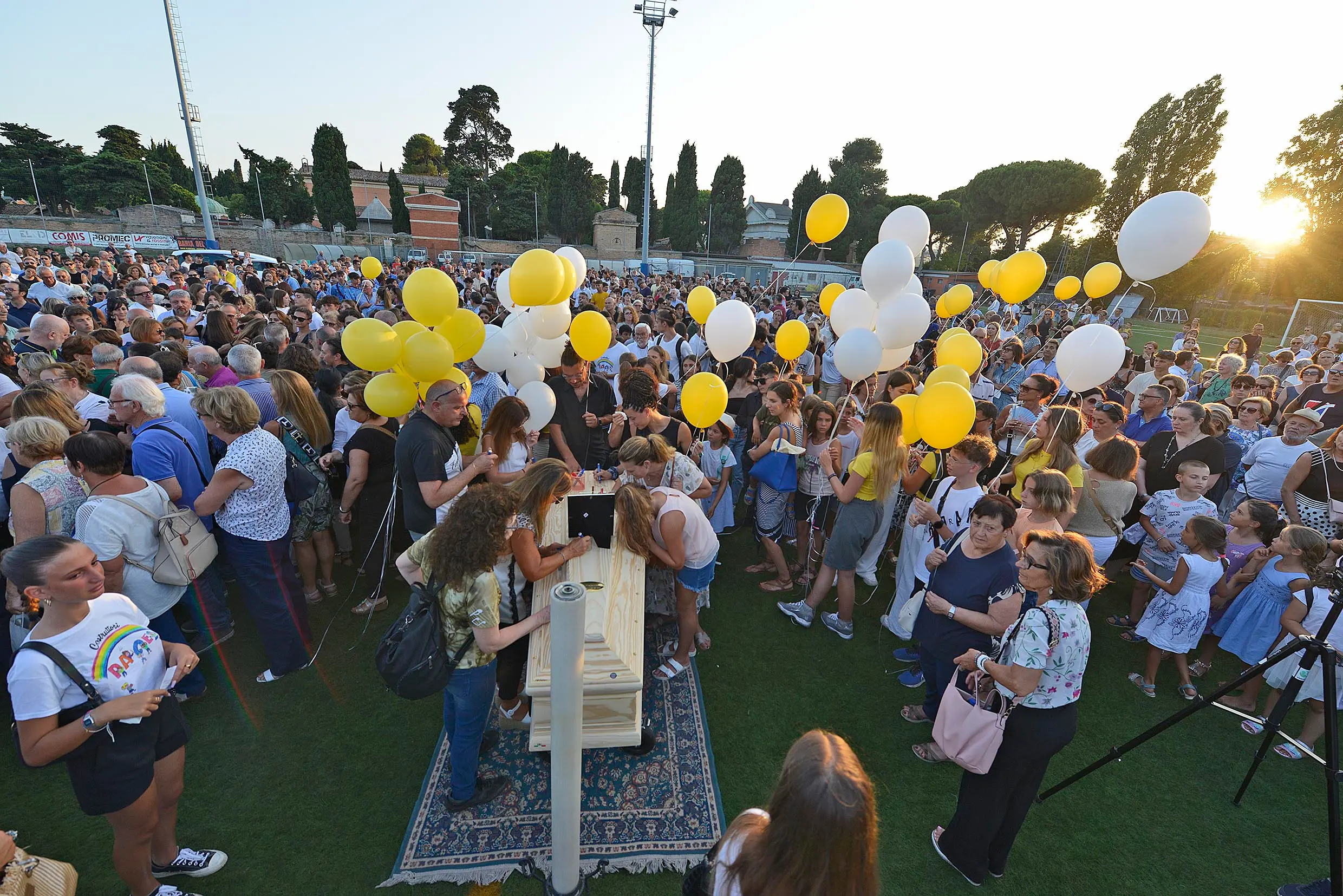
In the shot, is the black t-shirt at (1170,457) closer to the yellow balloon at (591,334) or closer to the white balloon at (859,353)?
the white balloon at (859,353)

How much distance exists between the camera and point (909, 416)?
4305mm

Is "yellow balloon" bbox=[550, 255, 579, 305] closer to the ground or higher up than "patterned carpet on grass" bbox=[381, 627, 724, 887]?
higher up

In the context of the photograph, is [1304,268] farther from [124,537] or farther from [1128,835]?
[124,537]

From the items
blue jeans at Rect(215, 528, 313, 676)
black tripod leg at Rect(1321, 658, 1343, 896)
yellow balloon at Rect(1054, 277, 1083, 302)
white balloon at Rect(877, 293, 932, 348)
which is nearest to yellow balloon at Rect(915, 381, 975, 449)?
white balloon at Rect(877, 293, 932, 348)

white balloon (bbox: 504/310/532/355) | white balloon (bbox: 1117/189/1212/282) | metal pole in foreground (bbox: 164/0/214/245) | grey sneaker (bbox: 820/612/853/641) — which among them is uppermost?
metal pole in foreground (bbox: 164/0/214/245)

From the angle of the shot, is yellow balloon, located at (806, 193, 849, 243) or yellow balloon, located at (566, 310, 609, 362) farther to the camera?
yellow balloon, located at (806, 193, 849, 243)

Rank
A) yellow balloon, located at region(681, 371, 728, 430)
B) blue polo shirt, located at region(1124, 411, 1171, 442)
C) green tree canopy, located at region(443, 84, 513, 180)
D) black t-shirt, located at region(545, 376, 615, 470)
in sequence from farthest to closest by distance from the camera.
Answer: green tree canopy, located at region(443, 84, 513, 180), blue polo shirt, located at region(1124, 411, 1171, 442), black t-shirt, located at region(545, 376, 615, 470), yellow balloon, located at region(681, 371, 728, 430)

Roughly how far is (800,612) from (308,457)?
4080 millimetres

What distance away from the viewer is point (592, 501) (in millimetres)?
3262

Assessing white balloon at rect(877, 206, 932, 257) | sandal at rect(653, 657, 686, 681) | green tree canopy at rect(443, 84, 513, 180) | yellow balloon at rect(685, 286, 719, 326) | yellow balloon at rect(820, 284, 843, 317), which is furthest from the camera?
green tree canopy at rect(443, 84, 513, 180)

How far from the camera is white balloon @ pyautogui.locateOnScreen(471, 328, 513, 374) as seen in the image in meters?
4.86

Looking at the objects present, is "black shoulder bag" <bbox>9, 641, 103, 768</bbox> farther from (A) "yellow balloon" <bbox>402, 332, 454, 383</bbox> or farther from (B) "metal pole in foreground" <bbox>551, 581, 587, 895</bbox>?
(A) "yellow balloon" <bbox>402, 332, 454, 383</bbox>

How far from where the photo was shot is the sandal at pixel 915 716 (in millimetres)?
3627

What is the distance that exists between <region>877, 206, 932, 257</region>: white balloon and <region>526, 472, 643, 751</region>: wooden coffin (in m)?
4.49
